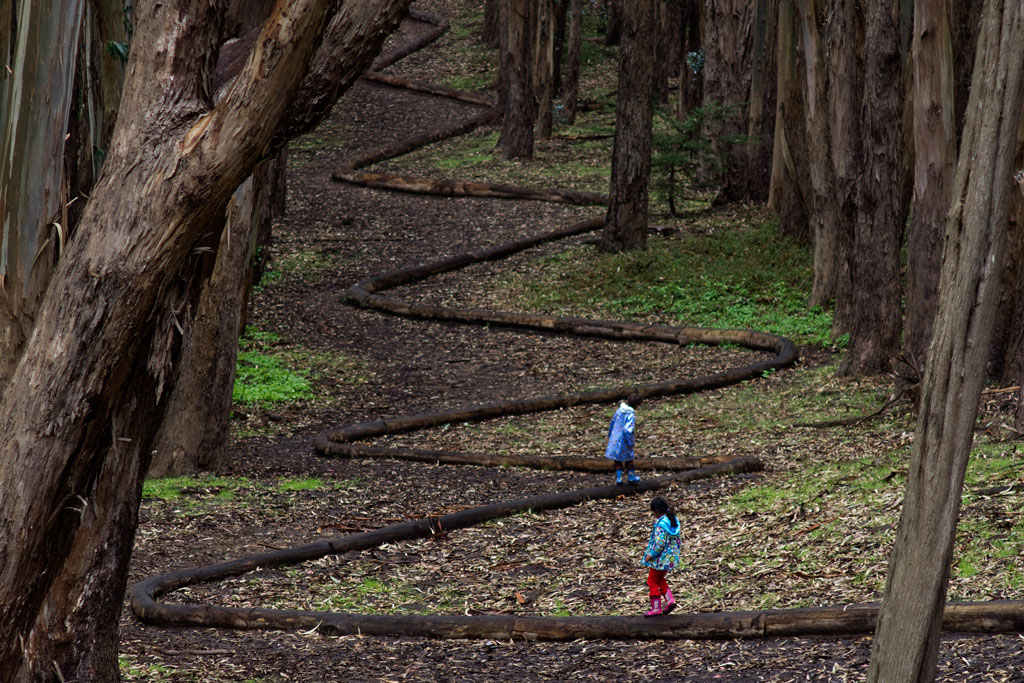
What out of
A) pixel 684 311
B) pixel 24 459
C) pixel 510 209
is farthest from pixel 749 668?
pixel 510 209

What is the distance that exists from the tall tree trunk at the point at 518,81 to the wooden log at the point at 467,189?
2.10 meters

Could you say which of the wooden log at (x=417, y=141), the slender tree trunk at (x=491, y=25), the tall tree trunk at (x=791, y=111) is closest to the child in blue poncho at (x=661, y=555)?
the tall tree trunk at (x=791, y=111)

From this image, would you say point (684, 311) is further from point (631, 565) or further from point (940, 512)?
point (940, 512)

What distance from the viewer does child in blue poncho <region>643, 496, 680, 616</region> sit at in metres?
6.32

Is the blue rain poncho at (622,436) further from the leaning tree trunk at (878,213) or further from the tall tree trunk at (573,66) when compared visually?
the tall tree trunk at (573,66)

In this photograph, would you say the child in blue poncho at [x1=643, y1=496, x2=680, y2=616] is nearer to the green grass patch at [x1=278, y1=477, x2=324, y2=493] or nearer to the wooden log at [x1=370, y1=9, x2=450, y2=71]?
the green grass patch at [x1=278, y1=477, x2=324, y2=493]

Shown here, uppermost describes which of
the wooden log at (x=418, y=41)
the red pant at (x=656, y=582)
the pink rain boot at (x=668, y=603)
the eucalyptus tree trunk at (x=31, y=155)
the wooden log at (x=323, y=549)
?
the wooden log at (x=418, y=41)

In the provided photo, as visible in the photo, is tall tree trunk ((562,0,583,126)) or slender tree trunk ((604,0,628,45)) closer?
tall tree trunk ((562,0,583,126))

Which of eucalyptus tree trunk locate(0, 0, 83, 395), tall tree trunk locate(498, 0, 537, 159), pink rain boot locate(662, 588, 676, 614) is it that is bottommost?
pink rain boot locate(662, 588, 676, 614)

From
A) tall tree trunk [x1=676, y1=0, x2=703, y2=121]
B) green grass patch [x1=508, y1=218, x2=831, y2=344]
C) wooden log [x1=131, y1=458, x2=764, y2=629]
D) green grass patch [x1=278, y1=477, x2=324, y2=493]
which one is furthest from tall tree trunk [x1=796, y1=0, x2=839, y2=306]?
green grass patch [x1=278, y1=477, x2=324, y2=493]

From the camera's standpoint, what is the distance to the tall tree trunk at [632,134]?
59.8ft

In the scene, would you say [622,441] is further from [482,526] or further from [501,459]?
[501,459]

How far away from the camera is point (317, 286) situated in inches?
756

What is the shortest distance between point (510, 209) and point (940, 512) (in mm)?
19246
